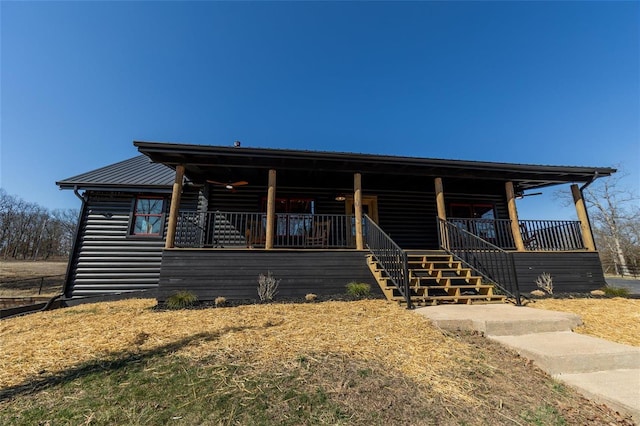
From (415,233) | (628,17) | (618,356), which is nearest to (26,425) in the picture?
(618,356)

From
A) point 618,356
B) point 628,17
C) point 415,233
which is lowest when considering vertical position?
point 618,356

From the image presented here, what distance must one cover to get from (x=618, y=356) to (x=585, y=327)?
149 centimetres

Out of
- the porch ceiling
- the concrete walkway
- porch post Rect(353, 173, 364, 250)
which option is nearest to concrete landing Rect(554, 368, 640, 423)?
the concrete walkway

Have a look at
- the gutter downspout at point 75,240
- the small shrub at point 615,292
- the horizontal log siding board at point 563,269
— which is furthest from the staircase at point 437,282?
the gutter downspout at point 75,240

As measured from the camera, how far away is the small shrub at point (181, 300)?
503 centimetres

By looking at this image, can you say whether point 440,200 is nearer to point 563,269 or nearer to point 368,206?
point 368,206

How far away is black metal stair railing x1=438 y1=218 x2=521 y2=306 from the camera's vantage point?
5.93 metres

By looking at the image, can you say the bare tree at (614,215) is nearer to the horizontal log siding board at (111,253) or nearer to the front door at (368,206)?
the front door at (368,206)

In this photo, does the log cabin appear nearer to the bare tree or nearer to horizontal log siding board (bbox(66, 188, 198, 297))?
horizontal log siding board (bbox(66, 188, 198, 297))

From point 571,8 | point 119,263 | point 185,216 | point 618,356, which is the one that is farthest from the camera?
point 571,8

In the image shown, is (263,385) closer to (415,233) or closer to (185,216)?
(185,216)

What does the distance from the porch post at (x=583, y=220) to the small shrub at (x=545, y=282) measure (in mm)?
1752

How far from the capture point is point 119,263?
7.61 metres

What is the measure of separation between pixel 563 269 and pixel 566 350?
6.12 metres
